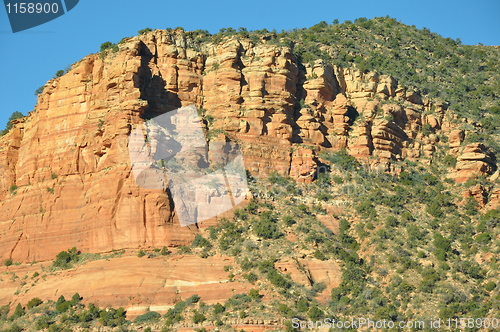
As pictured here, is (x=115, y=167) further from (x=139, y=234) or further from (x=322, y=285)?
(x=322, y=285)

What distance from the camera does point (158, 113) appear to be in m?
89.9

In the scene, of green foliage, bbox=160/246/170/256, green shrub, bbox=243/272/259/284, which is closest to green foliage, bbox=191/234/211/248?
green foliage, bbox=160/246/170/256

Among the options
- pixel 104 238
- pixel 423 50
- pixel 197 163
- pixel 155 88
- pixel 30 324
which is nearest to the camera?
pixel 30 324

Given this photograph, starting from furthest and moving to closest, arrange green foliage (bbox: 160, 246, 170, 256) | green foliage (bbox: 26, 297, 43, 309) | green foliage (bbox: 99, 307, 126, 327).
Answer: green foliage (bbox: 160, 246, 170, 256) < green foliage (bbox: 26, 297, 43, 309) < green foliage (bbox: 99, 307, 126, 327)

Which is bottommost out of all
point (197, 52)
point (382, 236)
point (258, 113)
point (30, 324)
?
point (30, 324)

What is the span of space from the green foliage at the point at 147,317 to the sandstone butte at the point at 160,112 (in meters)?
7.76

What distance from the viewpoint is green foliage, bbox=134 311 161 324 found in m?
71.6

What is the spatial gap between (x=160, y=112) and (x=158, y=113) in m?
0.37

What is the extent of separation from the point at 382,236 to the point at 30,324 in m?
30.6

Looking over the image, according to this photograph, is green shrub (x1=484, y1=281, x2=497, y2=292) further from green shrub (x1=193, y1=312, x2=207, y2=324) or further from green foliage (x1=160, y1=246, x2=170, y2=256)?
green foliage (x1=160, y1=246, x2=170, y2=256)

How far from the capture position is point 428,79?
4407 inches

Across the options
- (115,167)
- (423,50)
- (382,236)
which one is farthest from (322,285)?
(423,50)

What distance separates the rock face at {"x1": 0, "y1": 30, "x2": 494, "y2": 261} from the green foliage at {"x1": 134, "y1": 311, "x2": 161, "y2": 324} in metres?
8.05

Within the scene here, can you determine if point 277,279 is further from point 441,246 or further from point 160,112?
point 160,112
